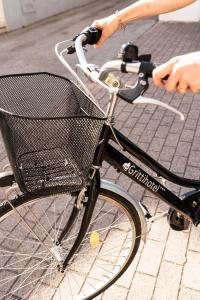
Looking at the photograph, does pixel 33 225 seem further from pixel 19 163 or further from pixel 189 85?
pixel 189 85

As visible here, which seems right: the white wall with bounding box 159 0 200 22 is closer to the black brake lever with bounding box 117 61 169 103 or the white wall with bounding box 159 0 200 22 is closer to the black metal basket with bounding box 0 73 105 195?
the black metal basket with bounding box 0 73 105 195

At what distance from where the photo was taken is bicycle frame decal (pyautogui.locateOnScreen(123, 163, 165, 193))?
73.1 inches

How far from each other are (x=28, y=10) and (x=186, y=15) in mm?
4846

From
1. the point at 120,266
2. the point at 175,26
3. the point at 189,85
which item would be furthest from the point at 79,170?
the point at 175,26

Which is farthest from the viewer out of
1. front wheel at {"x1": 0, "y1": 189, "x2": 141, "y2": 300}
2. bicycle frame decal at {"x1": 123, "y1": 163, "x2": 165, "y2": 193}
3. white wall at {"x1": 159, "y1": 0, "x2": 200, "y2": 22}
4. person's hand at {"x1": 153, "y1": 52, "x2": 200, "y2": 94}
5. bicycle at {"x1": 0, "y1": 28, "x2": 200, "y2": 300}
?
white wall at {"x1": 159, "y1": 0, "x2": 200, "y2": 22}

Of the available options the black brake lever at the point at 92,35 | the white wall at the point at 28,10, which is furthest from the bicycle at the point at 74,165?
the white wall at the point at 28,10

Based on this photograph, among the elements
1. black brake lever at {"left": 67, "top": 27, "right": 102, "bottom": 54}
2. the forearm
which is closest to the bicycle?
black brake lever at {"left": 67, "top": 27, "right": 102, "bottom": 54}

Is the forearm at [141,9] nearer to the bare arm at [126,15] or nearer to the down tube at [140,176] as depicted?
the bare arm at [126,15]

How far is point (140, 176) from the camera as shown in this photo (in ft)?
6.28

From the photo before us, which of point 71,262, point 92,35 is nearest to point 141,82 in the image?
point 92,35

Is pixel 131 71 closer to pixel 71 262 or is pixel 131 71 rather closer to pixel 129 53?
pixel 129 53

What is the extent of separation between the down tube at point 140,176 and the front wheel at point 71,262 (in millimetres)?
160

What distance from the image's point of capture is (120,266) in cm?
236

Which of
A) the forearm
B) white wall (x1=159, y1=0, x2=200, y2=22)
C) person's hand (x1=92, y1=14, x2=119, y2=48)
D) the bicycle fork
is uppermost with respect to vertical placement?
the forearm
